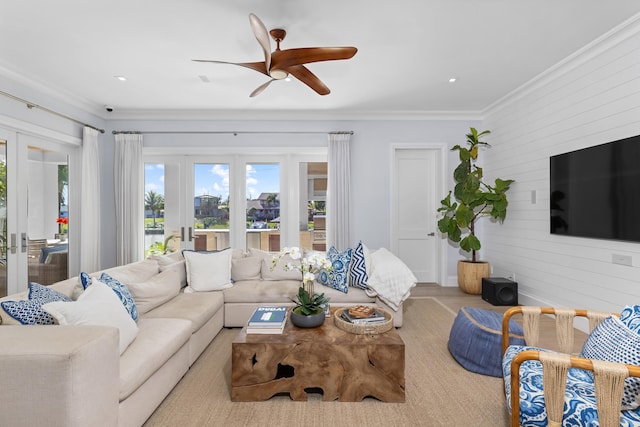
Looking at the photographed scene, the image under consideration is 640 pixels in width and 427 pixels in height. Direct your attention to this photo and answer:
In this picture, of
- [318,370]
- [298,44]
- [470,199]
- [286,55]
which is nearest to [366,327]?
[318,370]

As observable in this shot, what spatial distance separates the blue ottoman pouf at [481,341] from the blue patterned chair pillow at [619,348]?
786 mm

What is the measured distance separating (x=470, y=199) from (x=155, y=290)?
3.89 meters

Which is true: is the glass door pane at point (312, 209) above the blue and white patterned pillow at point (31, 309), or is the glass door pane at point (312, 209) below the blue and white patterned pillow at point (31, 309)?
above

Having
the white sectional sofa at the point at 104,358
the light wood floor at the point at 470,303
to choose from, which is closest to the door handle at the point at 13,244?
the white sectional sofa at the point at 104,358

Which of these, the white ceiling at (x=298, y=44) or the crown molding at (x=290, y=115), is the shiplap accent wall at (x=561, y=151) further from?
the crown molding at (x=290, y=115)

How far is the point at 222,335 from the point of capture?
10.4 feet

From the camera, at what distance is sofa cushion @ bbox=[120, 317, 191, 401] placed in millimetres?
1661

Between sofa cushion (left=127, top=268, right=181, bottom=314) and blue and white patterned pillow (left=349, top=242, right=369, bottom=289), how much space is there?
177cm

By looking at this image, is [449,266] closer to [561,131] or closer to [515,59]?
[561,131]

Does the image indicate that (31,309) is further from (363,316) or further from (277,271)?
(277,271)

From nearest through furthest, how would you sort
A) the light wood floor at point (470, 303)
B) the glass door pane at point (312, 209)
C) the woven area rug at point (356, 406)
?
the woven area rug at point (356, 406)
the light wood floor at point (470, 303)
the glass door pane at point (312, 209)

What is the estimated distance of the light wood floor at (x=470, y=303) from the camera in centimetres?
296

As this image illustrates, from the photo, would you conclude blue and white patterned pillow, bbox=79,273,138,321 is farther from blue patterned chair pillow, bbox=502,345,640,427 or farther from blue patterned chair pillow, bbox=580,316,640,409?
blue patterned chair pillow, bbox=580,316,640,409

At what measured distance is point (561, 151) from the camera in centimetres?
346
